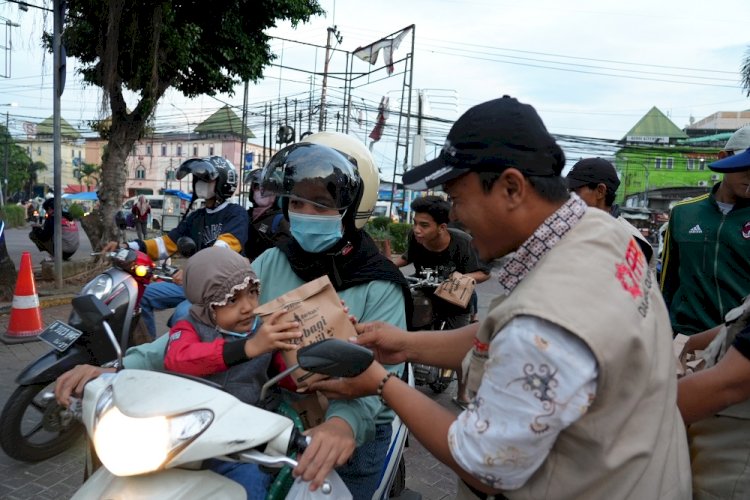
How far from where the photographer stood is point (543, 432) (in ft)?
3.60

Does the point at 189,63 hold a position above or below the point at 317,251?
above

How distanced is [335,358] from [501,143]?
0.63 m

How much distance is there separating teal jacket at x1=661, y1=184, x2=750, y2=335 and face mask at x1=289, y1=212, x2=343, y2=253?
2164 mm

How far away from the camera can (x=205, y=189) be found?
16.3ft

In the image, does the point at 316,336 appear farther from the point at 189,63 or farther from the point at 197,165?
the point at 189,63

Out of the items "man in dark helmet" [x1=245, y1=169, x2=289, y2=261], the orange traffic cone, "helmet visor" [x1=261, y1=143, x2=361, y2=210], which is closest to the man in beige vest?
"helmet visor" [x1=261, y1=143, x2=361, y2=210]

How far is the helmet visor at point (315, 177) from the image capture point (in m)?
2.16

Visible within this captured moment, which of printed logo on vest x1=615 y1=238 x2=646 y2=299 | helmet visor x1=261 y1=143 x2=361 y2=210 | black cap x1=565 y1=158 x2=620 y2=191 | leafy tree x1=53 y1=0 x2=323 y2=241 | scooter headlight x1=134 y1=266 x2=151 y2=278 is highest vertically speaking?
leafy tree x1=53 y1=0 x2=323 y2=241

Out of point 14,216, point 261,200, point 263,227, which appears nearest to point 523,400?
point 263,227

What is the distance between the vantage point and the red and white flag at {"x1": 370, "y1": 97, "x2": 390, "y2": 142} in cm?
2647

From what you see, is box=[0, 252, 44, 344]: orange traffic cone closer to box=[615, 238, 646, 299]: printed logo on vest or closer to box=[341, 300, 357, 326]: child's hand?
box=[341, 300, 357, 326]: child's hand

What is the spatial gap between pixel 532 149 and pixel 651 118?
7989 centimetres

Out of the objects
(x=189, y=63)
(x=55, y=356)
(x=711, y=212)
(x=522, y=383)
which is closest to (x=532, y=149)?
(x=522, y=383)

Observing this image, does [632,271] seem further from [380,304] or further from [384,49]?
[384,49]
